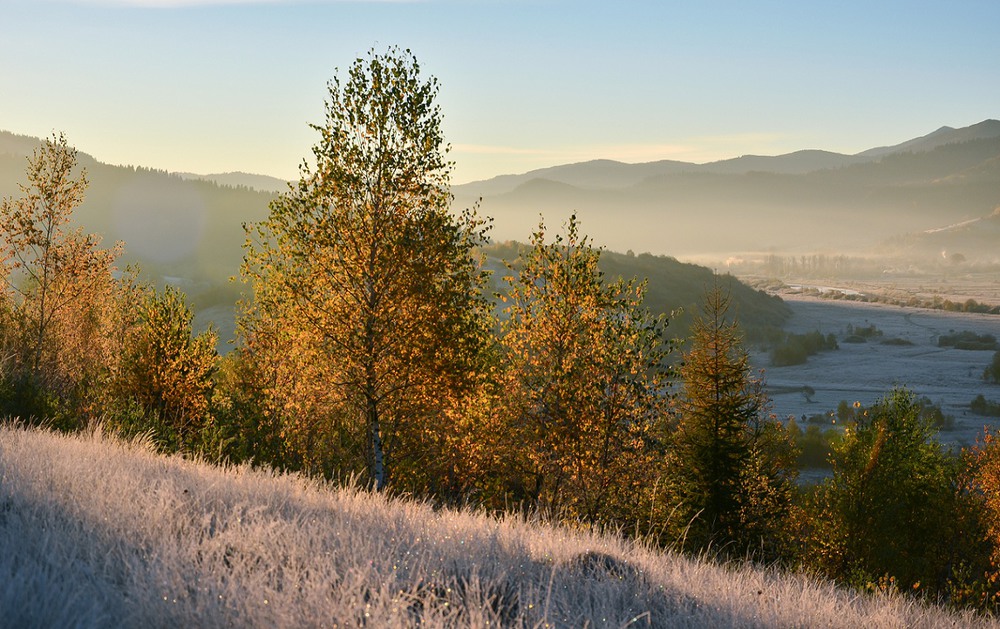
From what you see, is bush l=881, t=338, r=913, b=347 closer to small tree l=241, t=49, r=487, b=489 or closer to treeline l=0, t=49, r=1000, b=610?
treeline l=0, t=49, r=1000, b=610

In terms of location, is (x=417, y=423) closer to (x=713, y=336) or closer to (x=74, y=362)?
(x=713, y=336)

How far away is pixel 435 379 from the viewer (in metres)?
21.0

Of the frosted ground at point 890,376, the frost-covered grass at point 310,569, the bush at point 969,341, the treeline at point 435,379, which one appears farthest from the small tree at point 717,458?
the bush at point 969,341

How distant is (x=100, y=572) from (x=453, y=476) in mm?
21965

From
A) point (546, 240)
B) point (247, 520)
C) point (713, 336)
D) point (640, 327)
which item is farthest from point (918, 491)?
point (247, 520)

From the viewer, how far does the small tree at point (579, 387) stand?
84.0 ft

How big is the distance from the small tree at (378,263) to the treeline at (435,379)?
0.19ft

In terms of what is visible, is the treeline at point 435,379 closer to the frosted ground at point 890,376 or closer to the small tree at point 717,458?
the small tree at point 717,458

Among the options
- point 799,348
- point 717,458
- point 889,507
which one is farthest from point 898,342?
point 717,458

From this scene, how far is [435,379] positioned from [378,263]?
3466 millimetres

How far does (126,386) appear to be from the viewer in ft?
90.9

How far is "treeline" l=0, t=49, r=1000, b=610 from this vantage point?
67.8 ft

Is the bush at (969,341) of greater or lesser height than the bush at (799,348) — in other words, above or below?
above

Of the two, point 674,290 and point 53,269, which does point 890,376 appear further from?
point 53,269
